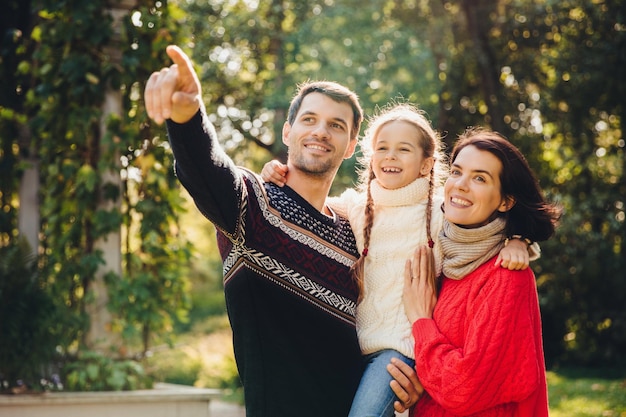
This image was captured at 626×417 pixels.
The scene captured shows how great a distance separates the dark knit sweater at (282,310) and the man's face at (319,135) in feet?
0.67

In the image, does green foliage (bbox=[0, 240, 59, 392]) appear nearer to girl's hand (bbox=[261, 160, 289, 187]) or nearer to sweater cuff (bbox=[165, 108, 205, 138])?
girl's hand (bbox=[261, 160, 289, 187])

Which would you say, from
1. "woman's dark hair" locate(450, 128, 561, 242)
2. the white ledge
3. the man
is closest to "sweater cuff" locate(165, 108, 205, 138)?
the man

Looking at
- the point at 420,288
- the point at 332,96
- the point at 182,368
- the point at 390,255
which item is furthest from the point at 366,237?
the point at 182,368

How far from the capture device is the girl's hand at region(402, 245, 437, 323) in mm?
2604

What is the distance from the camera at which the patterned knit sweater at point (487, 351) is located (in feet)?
7.76

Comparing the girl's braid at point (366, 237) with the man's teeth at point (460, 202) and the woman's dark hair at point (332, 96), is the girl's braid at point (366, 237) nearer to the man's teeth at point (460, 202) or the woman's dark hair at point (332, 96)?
the woman's dark hair at point (332, 96)

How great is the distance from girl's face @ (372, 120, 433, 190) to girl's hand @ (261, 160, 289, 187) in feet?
1.14

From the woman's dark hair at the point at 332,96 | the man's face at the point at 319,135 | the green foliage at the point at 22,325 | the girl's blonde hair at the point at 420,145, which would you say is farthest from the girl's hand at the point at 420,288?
the green foliage at the point at 22,325

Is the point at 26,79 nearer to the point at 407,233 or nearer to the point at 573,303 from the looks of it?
the point at 407,233

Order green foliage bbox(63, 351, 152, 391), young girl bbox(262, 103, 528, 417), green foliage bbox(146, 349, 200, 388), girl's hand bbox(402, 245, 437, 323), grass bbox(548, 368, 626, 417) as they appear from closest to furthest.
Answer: girl's hand bbox(402, 245, 437, 323), young girl bbox(262, 103, 528, 417), green foliage bbox(63, 351, 152, 391), grass bbox(548, 368, 626, 417), green foliage bbox(146, 349, 200, 388)

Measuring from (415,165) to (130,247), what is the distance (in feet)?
9.85

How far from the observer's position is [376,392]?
2549 mm

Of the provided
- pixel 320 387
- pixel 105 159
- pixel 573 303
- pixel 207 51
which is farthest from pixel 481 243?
pixel 573 303

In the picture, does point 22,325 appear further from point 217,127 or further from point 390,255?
point 217,127
